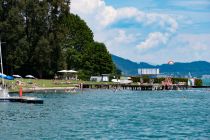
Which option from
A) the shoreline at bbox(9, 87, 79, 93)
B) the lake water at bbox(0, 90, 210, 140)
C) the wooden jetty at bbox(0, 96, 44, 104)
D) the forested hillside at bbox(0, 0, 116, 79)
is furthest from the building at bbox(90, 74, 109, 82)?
the lake water at bbox(0, 90, 210, 140)

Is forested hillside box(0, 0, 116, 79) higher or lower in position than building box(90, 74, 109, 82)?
higher

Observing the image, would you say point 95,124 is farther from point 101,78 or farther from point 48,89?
point 101,78

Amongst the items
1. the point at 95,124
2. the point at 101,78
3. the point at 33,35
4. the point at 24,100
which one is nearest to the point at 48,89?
the point at 33,35

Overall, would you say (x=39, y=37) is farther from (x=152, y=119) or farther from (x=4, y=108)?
(x=152, y=119)

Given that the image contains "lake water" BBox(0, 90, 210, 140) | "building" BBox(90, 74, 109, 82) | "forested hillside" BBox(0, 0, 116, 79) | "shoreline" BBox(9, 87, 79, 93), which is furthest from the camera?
"building" BBox(90, 74, 109, 82)

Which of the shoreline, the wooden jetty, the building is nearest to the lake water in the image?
Result: the wooden jetty

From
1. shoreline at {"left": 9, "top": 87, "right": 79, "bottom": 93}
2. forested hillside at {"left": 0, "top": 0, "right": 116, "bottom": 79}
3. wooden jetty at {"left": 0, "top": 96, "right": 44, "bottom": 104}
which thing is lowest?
wooden jetty at {"left": 0, "top": 96, "right": 44, "bottom": 104}

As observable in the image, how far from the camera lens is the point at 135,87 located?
187875mm

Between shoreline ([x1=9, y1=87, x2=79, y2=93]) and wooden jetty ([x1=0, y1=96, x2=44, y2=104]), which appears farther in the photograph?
shoreline ([x1=9, y1=87, x2=79, y2=93])

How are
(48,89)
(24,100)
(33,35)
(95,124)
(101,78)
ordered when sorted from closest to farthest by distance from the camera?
(95,124) → (24,100) → (48,89) → (33,35) → (101,78)

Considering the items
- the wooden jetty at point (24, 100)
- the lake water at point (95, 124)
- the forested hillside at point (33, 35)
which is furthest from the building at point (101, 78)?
the lake water at point (95, 124)

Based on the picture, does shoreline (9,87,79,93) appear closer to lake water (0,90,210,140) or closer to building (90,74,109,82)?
building (90,74,109,82)

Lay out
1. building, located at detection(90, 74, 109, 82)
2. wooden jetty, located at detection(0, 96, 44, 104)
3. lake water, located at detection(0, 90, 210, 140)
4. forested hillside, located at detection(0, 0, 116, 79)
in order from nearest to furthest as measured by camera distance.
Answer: lake water, located at detection(0, 90, 210, 140) < wooden jetty, located at detection(0, 96, 44, 104) < forested hillside, located at detection(0, 0, 116, 79) < building, located at detection(90, 74, 109, 82)

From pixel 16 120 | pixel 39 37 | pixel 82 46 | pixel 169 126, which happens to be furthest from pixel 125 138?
pixel 82 46
